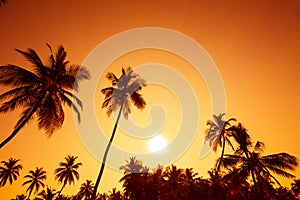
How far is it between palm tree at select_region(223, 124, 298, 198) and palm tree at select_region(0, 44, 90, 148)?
21408mm

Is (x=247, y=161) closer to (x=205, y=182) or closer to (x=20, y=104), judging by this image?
(x=205, y=182)

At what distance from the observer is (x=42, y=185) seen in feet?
195

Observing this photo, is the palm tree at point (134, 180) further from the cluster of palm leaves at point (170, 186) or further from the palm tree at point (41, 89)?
the palm tree at point (41, 89)

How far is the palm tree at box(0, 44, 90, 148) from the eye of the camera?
21047mm

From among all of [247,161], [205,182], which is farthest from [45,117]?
[205,182]

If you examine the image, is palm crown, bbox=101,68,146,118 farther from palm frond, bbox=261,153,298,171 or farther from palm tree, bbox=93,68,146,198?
palm frond, bbox=261,153,298,171

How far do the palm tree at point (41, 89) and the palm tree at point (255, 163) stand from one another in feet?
70.2

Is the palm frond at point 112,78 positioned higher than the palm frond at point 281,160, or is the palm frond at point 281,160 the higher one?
the palm frond at point 112,78

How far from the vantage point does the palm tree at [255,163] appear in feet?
94.0

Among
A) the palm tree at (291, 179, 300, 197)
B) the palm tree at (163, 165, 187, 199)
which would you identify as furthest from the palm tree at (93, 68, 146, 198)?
the palm tree at (291, 179, 300, 197)

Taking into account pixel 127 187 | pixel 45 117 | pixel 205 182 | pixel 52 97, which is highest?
pixel 205 182

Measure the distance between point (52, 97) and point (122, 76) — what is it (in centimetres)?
1075

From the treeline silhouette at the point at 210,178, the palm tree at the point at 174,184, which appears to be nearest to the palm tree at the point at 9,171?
the treeline silhouette at the point at 210,178

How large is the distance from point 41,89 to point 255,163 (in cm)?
2648
